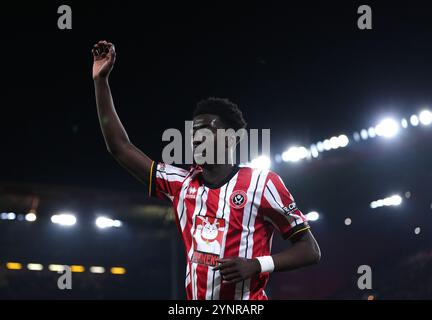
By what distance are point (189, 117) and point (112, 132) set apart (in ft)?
41.5

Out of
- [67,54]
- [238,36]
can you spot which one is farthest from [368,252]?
[67,54]

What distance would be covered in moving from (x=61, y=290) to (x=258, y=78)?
12.3m

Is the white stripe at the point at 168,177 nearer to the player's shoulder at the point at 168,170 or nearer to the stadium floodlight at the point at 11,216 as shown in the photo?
the player's shoulder at the point at 168,170

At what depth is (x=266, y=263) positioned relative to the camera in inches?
110

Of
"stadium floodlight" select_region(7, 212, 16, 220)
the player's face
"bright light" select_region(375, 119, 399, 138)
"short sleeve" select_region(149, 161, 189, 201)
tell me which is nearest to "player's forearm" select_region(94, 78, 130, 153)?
"short sleeve" select_region(149, 161, 189, 201)

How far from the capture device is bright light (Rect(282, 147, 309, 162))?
17031 millimetres

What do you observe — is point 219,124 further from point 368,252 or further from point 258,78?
point 368,252

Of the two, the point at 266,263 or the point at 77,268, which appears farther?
the point at 77,268

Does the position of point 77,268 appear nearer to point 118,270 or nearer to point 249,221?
point 118,270

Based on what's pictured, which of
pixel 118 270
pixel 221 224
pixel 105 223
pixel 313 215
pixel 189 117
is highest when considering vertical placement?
pixel 189 117

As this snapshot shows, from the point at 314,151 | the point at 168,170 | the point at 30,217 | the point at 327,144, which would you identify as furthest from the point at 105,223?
the point at 168,170

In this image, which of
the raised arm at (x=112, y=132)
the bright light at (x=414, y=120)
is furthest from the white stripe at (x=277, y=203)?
the bright light at (x=414, y=120)

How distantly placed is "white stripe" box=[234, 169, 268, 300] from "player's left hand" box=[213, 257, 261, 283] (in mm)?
197

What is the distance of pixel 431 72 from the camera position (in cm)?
1376
